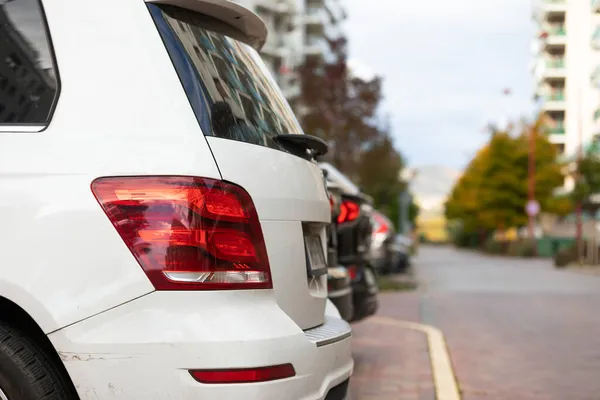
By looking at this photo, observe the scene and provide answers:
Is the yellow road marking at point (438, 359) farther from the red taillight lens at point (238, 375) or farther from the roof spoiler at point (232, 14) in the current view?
the red taillight lens at point (238, 375)

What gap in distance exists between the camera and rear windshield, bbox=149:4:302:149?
2.75 m

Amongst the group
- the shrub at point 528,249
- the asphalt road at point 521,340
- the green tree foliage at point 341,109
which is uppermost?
the green tree foliage at point 341,109

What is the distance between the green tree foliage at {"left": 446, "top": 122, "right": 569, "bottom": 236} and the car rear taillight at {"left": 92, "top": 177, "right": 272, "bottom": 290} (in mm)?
54765

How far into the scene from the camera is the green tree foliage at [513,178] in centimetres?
5553

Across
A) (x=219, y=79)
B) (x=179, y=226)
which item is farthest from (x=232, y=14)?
(x=179, y=226)

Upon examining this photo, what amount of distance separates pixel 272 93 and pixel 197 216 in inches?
33.6

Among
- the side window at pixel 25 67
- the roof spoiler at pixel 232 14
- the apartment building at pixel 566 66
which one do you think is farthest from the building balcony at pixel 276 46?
the side window at pixel 25 67

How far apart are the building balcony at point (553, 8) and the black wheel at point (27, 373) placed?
7847cm

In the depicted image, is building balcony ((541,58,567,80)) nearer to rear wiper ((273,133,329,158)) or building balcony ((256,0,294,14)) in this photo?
building balcony ((256,0,294,14))

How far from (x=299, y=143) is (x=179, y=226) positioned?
70 centimetres

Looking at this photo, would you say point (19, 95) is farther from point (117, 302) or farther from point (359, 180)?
point (359, 180)

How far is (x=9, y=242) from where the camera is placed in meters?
2.57

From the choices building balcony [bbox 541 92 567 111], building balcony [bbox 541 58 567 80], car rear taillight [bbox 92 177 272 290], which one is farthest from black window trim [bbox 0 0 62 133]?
building balcony [bbox 541 92 567 111]

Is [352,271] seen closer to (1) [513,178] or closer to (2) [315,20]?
(1) [513,178]
